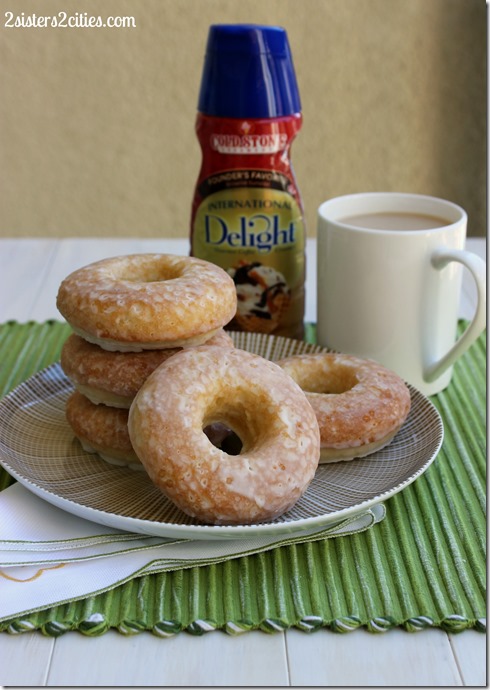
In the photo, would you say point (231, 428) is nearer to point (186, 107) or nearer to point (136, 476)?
point (136, 476)

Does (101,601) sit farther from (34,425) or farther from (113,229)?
(113,229)

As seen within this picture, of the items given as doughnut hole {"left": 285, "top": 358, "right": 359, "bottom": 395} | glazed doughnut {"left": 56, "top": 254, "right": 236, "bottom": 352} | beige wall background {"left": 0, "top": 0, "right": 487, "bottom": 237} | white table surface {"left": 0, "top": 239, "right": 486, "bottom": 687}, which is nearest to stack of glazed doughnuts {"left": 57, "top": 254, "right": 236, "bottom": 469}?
glazed doughnut {"left": 56, "top": 254, "right": 236, "bottom": 352}

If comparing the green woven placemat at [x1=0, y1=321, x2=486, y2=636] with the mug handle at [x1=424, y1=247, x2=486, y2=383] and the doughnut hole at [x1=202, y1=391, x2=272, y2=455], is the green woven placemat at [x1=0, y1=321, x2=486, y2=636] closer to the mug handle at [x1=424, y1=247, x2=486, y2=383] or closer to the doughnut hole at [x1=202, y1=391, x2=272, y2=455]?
the doughnut hole at [x1=202, y1=391, x2=272, y2=455]

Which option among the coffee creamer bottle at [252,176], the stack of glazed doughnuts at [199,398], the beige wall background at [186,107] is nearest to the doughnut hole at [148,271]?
the stack of glazed doughnuts at [199,398]

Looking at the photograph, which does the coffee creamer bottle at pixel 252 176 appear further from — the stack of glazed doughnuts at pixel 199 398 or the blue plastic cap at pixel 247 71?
the stack of glazed doughnuts at pixel 199 398

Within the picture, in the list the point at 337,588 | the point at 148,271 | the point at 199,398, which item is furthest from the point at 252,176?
the point at 337,588
